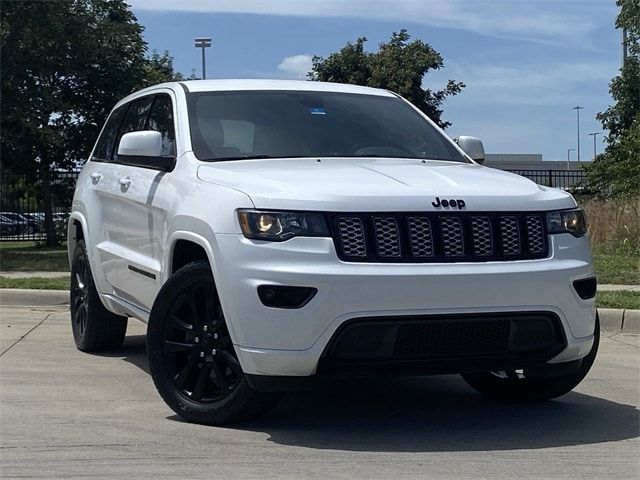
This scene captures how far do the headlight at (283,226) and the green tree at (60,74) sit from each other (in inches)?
570

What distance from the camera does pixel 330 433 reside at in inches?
201

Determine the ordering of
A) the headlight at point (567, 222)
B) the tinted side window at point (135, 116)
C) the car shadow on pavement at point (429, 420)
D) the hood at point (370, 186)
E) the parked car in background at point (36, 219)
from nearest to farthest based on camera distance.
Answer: the hood at point (370, 186), the car shadow on pavement at point (429, 420), the headlight at point (567, 222), the tinted side window at point (135, 116), the parked car in background at point (36, 219)

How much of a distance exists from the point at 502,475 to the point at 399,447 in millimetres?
602

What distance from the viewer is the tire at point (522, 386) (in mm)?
5668

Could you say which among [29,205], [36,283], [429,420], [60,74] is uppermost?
[60,74]

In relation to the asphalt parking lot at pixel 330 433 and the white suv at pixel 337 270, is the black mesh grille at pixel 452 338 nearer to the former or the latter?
the white suv at pixel 337 270

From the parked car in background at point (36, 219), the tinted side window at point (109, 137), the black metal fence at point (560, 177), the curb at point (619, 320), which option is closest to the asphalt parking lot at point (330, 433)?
the tinted side window at point (109, 137)

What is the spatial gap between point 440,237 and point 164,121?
2.33m

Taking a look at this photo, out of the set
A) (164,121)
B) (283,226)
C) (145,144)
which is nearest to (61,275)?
(164,121)

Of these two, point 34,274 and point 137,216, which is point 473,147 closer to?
point 137,216

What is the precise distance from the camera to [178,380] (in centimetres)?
519

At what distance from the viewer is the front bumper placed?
15.0ft

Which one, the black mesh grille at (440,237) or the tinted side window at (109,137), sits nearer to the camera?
the black mesh grille at (440,237)

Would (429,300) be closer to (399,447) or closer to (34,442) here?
(399,447)
